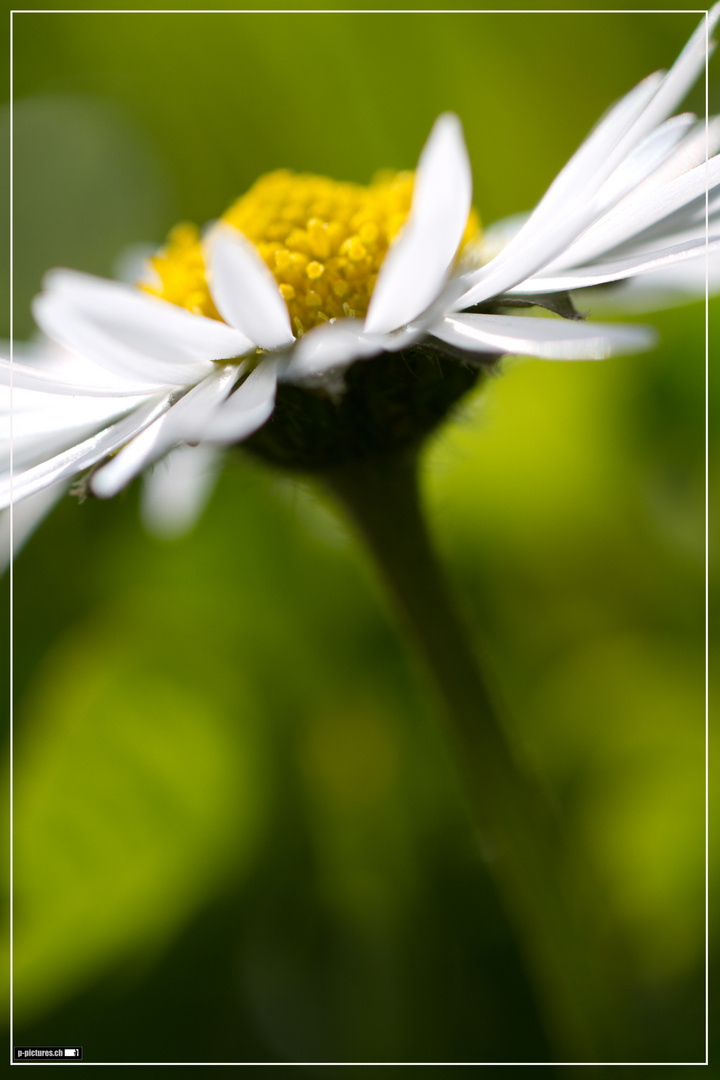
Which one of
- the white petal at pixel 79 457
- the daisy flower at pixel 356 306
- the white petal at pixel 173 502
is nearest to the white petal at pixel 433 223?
the daisy flower at pixel 356 306

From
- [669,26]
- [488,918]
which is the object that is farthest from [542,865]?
[669,26]

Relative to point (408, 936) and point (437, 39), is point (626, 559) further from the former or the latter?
point (437, 39)

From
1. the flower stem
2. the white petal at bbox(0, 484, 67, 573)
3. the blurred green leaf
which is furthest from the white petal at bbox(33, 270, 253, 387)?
the blurred green leaf

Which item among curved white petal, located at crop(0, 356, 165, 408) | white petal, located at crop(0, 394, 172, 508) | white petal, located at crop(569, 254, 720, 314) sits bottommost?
white petal, located at crop(0, 394, 172, 508)

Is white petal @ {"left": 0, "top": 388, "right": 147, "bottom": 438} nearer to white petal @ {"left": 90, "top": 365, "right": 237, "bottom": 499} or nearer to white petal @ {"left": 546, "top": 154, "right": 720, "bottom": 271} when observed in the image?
white petal @ {"left": 90, "top": 365, "right": 237, "bottom": 499}

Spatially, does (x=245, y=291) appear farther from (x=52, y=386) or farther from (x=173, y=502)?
(x=173, y=502)

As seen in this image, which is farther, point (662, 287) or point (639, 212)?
point (662, 287)


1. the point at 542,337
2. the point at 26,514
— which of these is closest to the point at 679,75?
the point at 542,337
